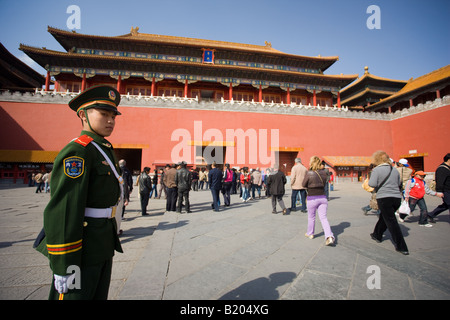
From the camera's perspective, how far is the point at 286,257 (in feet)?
7.95

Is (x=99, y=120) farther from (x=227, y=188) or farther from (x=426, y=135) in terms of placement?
(x=426, y=135)

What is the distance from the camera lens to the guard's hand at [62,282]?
3.11 feet

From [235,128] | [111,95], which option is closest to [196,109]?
[235,128]

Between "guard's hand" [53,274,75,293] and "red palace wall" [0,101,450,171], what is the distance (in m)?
12.9

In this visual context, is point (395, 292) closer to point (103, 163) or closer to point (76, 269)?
point (76, 269)

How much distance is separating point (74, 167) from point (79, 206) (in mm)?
206

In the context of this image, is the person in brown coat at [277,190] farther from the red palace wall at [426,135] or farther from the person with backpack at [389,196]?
the red palace wall at [426,135]

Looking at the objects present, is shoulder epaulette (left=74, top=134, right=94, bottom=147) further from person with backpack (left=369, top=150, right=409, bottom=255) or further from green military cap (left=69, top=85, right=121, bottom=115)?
person with backpack (left=369, top=150, right=409, bottom=255)

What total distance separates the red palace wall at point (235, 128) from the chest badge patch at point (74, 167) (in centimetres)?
1279

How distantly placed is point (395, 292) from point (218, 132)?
1320cm

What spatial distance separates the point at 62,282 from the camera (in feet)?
3.12

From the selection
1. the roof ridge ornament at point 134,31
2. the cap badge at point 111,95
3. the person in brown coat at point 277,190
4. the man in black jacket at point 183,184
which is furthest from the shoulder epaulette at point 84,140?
the roof ridge ornament at point 134,31

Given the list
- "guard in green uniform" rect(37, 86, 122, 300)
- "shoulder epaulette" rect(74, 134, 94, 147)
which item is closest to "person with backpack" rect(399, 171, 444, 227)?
"guard in green uniform" rect(37, 86, 122, 300)

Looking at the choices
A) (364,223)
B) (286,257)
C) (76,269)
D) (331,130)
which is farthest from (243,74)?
(76,269)
